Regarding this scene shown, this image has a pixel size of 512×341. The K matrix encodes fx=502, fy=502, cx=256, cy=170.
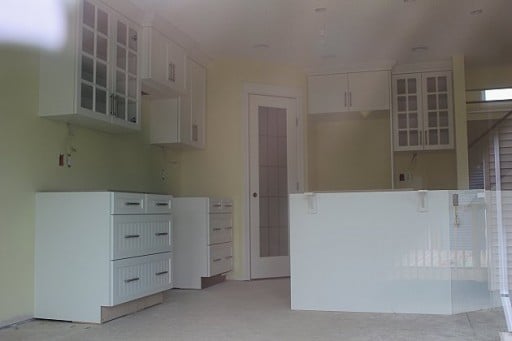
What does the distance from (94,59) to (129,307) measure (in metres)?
1.84

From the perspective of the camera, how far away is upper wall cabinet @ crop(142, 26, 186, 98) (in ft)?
14.6

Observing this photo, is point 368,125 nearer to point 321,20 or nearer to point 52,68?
point 321,20

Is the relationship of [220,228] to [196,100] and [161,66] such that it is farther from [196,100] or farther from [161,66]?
[161,66]

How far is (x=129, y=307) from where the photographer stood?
3.66 meters

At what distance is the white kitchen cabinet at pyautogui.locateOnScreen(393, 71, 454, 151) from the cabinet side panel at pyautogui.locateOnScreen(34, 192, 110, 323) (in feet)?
12.8

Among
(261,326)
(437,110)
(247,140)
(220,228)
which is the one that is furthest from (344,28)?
(261,326)

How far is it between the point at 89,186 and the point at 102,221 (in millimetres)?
856

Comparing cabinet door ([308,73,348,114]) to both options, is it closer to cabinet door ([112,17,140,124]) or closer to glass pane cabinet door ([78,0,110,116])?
cabinet door ([112,17,140,124])

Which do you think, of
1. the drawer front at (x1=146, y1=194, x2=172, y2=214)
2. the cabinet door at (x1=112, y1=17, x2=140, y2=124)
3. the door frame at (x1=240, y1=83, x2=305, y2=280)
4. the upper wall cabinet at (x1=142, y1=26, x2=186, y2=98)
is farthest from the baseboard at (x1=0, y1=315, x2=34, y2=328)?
the door frame at (x1=240, y1=83, x2=305, y2=280)

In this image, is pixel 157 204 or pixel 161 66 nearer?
pixel 157 204

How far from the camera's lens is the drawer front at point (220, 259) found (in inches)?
193

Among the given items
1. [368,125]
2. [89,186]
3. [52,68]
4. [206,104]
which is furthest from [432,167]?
[52,68]

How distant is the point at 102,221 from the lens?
11.0ft

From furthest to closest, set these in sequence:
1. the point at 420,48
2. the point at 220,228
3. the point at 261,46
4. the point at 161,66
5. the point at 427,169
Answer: the point at 427,169 → the point at 420,48 → the point at 261,46 → the point at 220,228 → the point at 161,66
